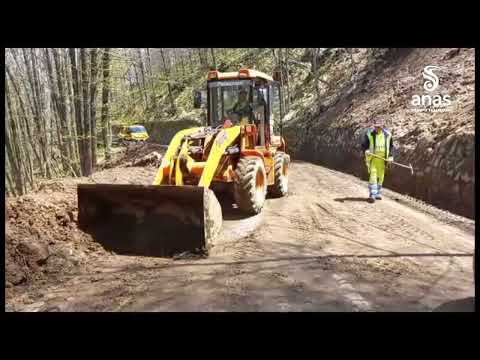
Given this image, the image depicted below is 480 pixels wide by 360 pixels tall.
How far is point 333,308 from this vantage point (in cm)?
409

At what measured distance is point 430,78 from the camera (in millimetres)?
14172

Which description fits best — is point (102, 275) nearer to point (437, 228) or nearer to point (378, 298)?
point (378, 298)

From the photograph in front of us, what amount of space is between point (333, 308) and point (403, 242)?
2.86 meters

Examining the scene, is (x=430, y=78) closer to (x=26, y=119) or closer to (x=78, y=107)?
(x=78, y=107)

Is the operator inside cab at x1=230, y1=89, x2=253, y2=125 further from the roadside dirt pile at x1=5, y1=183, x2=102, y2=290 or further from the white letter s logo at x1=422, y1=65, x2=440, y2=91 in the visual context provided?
the white letter s logo at x1=422, y1=65, x2=440, y2=91

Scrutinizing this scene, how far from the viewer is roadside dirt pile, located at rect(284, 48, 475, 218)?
938 cm

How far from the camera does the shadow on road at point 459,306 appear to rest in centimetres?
412

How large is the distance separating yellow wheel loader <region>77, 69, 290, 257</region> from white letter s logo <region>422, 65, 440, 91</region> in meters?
6.70

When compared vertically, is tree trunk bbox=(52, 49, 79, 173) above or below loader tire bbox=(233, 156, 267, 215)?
above

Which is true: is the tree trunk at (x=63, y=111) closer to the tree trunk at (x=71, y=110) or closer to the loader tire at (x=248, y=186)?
the tree trunk at (x=71, y=110)

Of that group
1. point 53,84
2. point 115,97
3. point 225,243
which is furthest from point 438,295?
point 115,97

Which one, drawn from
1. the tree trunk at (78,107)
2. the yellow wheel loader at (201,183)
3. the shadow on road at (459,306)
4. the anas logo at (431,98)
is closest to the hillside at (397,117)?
the anas logo at (431,98)

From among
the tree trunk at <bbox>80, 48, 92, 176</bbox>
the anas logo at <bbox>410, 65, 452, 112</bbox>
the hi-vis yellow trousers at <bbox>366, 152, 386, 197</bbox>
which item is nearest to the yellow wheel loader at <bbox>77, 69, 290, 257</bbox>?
the hi-vis yellow trousers at <bbox>366, 152, 386, 197</bbox>
